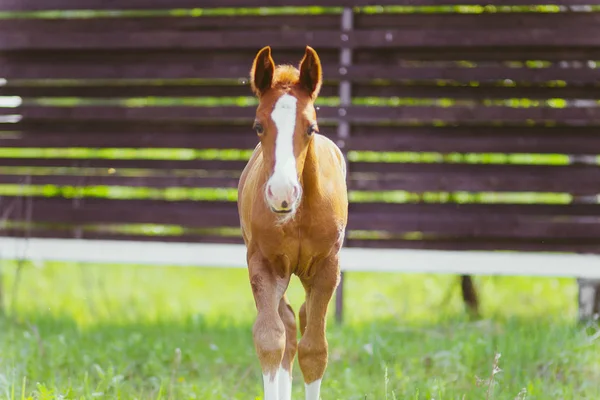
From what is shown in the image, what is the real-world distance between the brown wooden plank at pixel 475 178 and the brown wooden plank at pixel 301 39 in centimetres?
92

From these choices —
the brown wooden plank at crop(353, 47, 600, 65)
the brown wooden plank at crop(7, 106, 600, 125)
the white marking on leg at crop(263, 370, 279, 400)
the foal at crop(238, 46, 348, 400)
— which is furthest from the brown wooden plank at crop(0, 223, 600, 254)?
the white marking on leg at crop(263, 370, 279, 400)

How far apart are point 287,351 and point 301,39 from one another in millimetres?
3155

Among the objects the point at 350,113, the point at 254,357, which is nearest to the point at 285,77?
the point at 254,357

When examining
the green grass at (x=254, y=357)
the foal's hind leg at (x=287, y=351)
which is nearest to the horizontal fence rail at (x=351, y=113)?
the green grass at (x=254, y=357)

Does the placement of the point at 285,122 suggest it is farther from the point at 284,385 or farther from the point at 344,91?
the point at 344,91

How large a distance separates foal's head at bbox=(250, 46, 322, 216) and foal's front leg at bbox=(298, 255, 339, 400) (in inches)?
18.5

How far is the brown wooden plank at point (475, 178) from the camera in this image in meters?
5.70

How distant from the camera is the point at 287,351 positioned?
11.1ft

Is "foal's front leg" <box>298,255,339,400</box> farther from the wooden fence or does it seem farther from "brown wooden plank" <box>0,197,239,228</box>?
"brown wooden plank" <box>0,197,239,228</box>

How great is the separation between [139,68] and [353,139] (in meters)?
1.85

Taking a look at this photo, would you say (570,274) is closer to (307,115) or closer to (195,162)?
(195,162)

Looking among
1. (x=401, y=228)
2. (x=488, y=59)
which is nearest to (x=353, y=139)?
(x=401, y=228)

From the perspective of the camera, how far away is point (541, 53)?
578 centimetres

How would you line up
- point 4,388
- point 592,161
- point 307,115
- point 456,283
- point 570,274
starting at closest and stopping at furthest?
point 307,115 → point 4,388 → point 570,274 → point 592,161 → point 456,283
